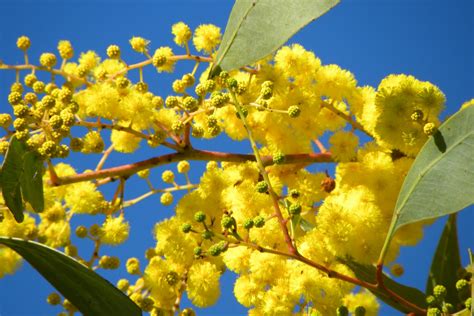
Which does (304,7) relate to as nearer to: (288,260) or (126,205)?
(288,260)

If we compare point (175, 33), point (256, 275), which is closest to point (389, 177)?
point (256, 275)

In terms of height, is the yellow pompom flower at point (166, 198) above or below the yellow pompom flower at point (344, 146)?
above

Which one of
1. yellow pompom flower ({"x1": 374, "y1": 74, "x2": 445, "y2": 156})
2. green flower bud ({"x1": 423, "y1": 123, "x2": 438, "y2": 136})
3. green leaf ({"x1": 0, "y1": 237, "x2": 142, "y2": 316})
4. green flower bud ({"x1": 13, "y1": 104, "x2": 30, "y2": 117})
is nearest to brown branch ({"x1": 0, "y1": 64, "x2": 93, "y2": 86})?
green flower bud ({"x1": 13, "y1": 104, "x2": 30, "y2": 117})

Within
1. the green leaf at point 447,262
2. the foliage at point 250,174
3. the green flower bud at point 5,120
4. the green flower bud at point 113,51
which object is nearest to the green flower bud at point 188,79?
the foliage at point 250,174

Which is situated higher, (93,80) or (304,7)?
(93,80)

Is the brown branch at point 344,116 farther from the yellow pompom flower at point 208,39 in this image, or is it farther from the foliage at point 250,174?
the yellow pompom flower at point 208,39
